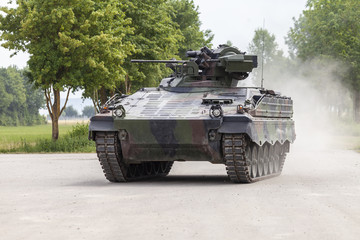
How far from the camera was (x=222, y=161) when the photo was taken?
57.2ft

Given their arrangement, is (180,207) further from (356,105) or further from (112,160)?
(356,105)

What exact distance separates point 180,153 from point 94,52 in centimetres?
1817

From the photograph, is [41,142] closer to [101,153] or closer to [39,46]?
[39,46]

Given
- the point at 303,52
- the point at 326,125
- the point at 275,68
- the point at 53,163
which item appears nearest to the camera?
the point at 53,163

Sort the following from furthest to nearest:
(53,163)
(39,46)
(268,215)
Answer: (39,46), (53,163), (268,215)

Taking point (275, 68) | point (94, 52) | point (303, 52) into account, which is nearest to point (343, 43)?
point (303, 52)

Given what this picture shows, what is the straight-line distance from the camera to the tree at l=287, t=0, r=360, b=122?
65000mm

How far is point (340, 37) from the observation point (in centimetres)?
6619

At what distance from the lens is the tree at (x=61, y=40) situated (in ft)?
108

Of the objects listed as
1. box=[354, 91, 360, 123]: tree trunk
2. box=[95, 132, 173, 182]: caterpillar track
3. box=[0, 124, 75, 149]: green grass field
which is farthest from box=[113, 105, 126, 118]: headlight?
box=[354, 91, 360, 123]: tree trunk

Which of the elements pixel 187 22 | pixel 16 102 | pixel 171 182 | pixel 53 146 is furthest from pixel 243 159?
pixel 16 102

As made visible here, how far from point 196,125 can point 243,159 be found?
117 cm

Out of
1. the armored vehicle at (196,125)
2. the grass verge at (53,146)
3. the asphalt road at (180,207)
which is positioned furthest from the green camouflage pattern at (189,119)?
the grass verge at (53,146)

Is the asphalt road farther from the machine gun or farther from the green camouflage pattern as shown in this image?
the machine gun
